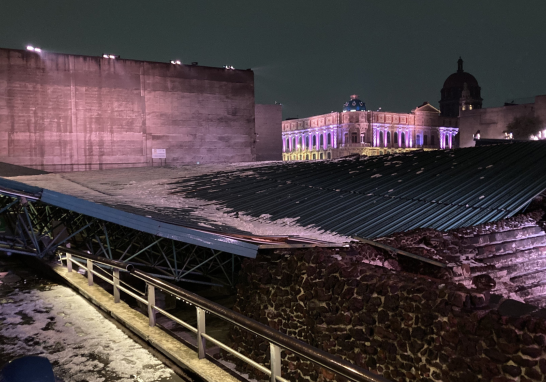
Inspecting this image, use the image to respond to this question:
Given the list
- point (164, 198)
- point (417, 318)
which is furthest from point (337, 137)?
point (417, 318)

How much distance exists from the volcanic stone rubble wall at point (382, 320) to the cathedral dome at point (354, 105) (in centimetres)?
9002

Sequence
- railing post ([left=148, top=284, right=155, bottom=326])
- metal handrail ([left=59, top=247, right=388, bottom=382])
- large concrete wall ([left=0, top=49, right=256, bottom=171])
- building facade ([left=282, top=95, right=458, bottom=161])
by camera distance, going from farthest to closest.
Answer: building facade ([left=282, top=95, right=458, bottom=161]) → large concrete wall ([left=0, top=49, right=256, bottom=171]) → railing post ([left=148, top=284, right=155, bottom=326]) → metal handrail ([left=59, top=247, right=388, bottom=382])

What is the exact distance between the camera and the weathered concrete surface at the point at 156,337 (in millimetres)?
5148

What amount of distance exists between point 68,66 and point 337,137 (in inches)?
2752

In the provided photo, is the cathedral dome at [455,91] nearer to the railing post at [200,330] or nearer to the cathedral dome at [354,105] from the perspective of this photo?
the cathedral dome at [354,105]

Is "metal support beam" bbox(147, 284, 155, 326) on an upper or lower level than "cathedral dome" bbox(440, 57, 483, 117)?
lower

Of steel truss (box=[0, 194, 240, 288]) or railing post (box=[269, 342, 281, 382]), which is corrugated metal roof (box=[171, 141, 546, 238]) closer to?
steel truss (box=[0, 194, 240, 288])

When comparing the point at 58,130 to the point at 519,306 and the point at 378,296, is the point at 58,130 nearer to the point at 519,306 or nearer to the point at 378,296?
the point at 378,296

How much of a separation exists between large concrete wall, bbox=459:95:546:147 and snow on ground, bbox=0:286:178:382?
222 feet

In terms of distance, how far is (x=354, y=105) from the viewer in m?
98.9

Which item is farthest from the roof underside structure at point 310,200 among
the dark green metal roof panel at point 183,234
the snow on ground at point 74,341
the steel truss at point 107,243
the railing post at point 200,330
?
the railing post at point 200,330

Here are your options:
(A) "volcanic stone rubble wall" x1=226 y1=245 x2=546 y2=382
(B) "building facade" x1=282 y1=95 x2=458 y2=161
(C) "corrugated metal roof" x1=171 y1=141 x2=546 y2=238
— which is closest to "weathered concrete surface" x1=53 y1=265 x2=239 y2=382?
(A) "volcanic stone rubble wall" x1=226 y1=245 x2=546 y2=382

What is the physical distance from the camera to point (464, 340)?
770 cm

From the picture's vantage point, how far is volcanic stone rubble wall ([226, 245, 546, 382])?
23.6 feet
